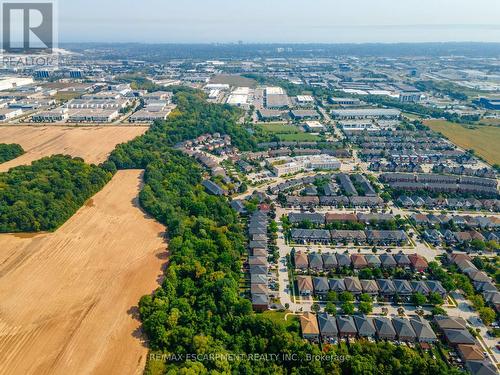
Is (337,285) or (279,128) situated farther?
(279,128)

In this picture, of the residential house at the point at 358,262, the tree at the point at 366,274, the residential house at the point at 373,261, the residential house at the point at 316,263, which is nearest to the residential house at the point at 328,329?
the residential house at the point at 316,263

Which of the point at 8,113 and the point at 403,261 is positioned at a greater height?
the point at 8,113

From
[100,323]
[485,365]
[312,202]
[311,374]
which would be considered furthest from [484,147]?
[100,323]

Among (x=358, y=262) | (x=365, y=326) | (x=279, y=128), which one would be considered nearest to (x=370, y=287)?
(x=358, y=262)

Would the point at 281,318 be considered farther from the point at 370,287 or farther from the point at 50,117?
the point at 50,117

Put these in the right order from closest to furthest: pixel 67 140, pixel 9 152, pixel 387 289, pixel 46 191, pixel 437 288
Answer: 1. pixel 387 289
2. pixel 437 288
3. pixel 46 191
4. pixel 9 152
5. pixel 67 140

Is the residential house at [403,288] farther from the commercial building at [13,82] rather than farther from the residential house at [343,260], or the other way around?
the commercial building at [13,82]

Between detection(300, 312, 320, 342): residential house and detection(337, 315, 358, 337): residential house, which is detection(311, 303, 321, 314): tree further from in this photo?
detection(337, 315, 358, 337): residential house
